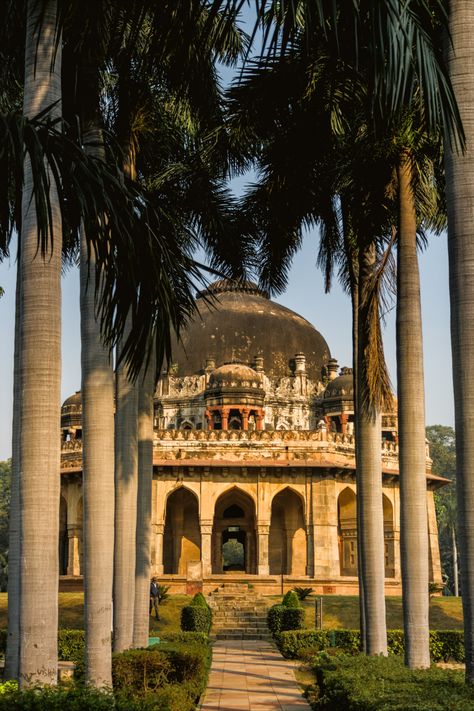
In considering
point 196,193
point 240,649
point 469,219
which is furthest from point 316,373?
point 469,219

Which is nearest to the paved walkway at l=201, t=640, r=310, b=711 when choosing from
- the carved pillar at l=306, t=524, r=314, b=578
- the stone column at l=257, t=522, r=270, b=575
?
the stone column at l=257, t=522, r=270, b=575

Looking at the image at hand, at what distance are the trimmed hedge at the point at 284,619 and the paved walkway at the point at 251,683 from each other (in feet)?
6.37

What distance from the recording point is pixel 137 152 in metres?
15.2

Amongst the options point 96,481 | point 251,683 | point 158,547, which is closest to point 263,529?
point 158,547

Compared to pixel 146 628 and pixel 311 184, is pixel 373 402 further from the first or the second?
pixel 146 628

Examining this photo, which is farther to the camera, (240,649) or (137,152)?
(240,649)

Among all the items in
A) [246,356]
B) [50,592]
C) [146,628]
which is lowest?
[146,628]

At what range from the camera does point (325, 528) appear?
123 feet

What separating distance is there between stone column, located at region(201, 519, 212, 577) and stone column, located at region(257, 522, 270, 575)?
1.86m

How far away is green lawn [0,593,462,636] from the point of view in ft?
90.9

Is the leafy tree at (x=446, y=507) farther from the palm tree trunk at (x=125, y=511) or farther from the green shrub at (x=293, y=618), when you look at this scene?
the palm tree trunk at (x=125, y=511)

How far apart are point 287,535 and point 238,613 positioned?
390 inches

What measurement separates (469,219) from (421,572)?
5358 mm

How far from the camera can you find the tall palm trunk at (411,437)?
1198 cm
